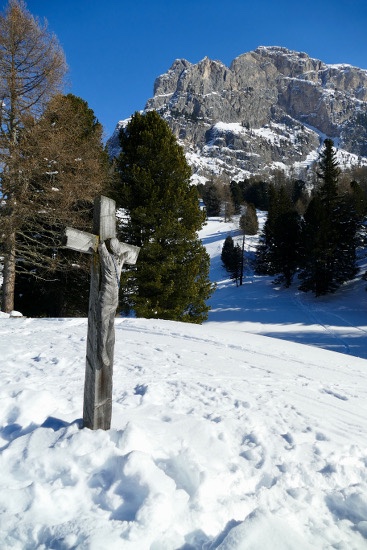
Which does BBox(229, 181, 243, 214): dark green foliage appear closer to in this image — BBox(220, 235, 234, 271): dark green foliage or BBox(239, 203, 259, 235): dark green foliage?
BBox(239, 203, 259, 235): dark green foliage

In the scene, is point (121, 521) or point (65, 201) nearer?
point (121, 521)

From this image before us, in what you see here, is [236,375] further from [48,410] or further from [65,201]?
[65,201]

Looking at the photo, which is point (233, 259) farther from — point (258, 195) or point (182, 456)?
point (258, 195)

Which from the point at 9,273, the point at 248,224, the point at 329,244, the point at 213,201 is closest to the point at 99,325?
the point at 9,273

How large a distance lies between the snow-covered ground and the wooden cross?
0.76ft

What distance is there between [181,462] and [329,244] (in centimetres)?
2880

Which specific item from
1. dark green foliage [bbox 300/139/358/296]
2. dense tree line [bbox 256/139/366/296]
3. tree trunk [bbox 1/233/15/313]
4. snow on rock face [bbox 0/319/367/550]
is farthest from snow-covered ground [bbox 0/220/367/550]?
dense tree line [bbox 256/139/366/296]

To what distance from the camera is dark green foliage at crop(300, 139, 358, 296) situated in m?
28.4

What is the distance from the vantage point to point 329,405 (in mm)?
4609

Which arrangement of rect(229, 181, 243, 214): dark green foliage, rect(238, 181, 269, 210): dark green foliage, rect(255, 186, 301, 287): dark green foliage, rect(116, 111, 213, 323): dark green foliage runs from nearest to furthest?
rect(116, 111, 213, 323): dark green foliage < rect(255, 186, 301, 287): dark green foliage < rect(229, 181, 243, 214): dark green foliage < rect(238, 181, 269, 210): dark green foliage

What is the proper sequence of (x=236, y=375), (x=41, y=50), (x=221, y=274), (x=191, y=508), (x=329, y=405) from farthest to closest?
(x=221, y=274) → (x=41, y=50) → (x=236, y=375) → (x=329, y=405) → (x=191, y=508)

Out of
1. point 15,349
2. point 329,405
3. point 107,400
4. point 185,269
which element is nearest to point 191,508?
point 107,400

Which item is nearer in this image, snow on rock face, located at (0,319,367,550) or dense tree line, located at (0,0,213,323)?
snow on rock face, located at (0,319,367,550)

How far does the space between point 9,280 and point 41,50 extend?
6.78m
